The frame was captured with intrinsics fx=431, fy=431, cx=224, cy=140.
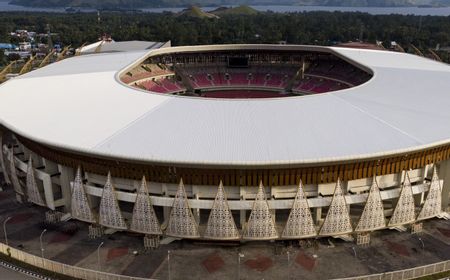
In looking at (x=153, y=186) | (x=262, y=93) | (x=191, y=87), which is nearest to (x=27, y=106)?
(x=153, y=186)

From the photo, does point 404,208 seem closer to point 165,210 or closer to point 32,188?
point 165,210

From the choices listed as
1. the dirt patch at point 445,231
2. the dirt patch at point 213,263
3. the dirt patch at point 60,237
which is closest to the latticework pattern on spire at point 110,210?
the dirt patch at point 60,237

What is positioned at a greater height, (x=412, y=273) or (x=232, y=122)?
(x=232, y=122)

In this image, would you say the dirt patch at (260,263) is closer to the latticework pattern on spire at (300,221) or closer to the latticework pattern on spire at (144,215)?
the latticework pattern on spire at (300,221)

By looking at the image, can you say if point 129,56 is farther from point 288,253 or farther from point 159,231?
point 288,253

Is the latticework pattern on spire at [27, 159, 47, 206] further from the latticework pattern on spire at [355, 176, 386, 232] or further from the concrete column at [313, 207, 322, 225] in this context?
the latticework pattern on spire at [355, 176, 386, 232]

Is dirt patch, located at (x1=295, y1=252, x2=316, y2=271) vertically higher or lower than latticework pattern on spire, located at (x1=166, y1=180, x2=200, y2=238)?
lower

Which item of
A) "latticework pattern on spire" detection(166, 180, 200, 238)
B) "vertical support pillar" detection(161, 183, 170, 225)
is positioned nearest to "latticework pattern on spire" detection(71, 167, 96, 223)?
"vertical support pillar" detection(161, 183, 170, 225)

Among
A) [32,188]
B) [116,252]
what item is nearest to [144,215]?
[116,252]
